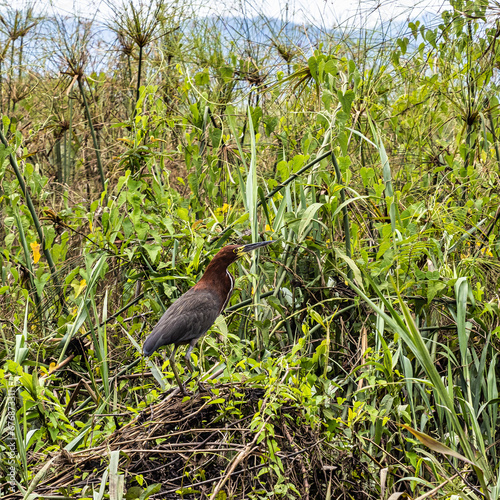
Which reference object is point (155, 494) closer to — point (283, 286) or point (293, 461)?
point (293, 461)

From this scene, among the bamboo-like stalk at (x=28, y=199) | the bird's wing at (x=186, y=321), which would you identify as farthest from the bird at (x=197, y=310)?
the bamboo-like stalk at (x=28, y=199)

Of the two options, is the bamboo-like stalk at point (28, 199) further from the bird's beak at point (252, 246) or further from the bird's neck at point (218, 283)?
the bird's beak at point (252, 246)

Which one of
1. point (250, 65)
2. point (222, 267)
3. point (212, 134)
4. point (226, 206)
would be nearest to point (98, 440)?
point (222, 267)

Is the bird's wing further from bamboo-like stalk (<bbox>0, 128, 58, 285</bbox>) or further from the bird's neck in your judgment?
bamboo-like stalk (<bbox>0, 128, 58, 285</bbox>)

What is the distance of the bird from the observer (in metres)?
2.50

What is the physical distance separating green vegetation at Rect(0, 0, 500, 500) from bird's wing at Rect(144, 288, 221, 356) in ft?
0.35

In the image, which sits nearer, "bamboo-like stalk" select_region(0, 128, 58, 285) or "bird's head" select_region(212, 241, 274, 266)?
"bird's head" select_region(212, 241, 274, 266)

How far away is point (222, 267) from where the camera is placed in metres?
2.77

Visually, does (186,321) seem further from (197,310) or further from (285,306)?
(285,306)

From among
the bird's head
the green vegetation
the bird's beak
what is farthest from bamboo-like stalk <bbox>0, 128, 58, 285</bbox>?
the bird's beak

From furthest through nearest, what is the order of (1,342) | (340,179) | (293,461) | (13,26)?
(13,26)
(1,342)
(340,179)
(293,461)

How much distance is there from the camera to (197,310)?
100 inches

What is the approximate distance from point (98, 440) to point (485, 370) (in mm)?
1868

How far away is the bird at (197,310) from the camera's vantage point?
250 centimetres
